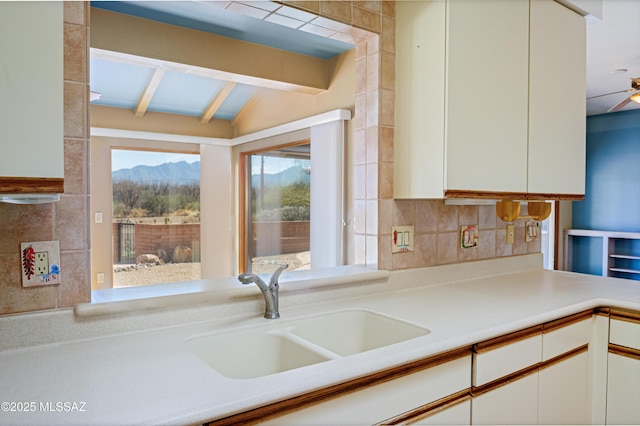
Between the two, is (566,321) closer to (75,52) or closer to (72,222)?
(72,222)

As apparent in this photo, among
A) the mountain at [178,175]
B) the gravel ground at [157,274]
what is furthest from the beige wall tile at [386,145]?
the gravel ground at [157,274]

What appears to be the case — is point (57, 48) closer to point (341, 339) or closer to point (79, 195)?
point (79, 195)

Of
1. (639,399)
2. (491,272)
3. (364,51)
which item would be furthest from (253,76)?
(639,399)

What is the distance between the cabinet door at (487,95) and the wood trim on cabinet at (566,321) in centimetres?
56

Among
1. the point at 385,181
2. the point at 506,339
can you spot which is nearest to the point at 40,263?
the point at 385,181

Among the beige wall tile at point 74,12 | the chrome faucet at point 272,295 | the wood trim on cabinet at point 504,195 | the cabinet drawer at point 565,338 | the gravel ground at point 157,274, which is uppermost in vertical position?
the beige wall tile at point 74,12

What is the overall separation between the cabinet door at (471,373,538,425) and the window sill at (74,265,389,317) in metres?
0.64

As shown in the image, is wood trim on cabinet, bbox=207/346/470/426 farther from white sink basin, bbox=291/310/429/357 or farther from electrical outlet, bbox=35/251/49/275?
electrical outlet, bbox=35/251/49/275

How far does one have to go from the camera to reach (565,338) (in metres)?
1.65

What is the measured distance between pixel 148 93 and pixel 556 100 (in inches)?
151

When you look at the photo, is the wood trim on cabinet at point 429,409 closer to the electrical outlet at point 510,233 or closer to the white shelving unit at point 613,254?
the electrical outlet at point 510,233

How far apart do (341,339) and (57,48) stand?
4.07 ft

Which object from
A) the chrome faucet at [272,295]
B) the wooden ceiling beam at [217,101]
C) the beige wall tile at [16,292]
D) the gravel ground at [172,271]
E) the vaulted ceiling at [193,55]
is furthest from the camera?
the gravel ground at [172,271]

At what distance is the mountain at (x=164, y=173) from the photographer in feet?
16.8
